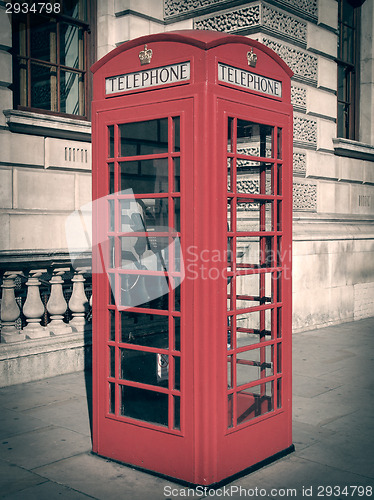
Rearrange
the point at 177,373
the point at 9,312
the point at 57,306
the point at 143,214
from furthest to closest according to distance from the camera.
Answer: the point at 57,306
the point at 9,312
the point at 143,214
the point at 177,373

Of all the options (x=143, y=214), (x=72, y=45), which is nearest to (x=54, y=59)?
(x=72, y=45)

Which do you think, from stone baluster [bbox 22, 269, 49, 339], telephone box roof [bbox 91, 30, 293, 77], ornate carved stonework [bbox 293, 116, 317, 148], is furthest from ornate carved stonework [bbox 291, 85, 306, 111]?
telephone box roof [bbox 91, 30, 293, 77]

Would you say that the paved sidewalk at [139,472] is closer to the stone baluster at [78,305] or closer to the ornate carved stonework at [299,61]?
the stone baluster at [78,305]

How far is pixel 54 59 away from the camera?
8336mm

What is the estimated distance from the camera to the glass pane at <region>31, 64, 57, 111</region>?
8273 mm

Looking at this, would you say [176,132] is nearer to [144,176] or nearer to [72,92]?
[144,176]

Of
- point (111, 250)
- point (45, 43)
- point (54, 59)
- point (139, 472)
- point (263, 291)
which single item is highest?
point (45, 43)

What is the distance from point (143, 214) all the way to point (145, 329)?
30.5 inches

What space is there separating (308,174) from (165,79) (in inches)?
229

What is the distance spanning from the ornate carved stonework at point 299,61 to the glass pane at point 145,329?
17.0 ft

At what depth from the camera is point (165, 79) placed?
3562mm

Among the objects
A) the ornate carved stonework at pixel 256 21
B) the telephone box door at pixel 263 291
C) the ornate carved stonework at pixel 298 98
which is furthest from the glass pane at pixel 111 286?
the ornate carved stonework at pixel 298 98

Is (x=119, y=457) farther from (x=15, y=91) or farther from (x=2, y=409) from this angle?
(x=15, y=91)

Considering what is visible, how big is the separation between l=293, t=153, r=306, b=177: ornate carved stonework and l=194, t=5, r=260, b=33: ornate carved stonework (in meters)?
1.94
